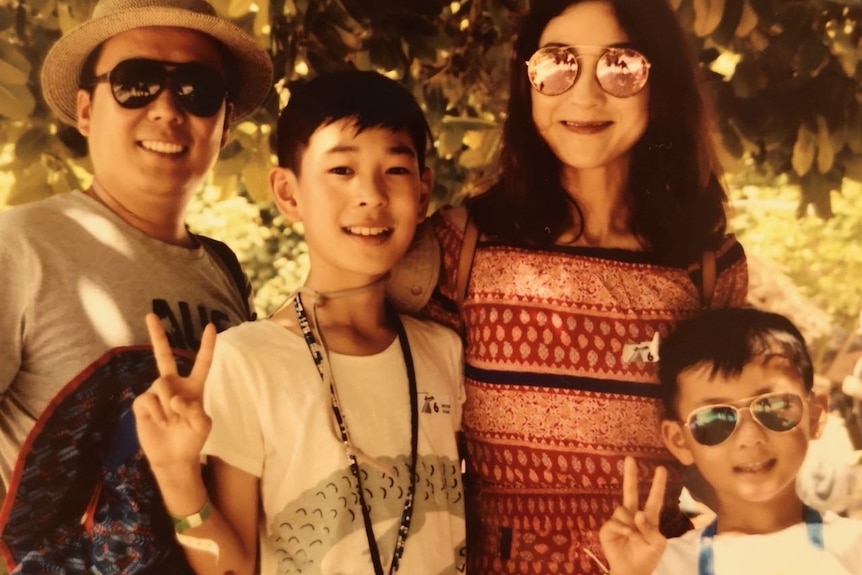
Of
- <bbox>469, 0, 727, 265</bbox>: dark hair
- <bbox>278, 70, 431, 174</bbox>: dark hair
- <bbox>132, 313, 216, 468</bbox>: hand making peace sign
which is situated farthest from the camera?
<bbox>469, 0, 727, 265</bbox>: dark hair

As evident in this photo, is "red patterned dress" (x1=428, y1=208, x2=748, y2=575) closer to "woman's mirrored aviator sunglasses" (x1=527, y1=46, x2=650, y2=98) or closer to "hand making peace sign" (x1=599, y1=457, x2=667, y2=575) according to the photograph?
"hand making peace sign" (x1=599, y1=457, x2=667, y2=575)

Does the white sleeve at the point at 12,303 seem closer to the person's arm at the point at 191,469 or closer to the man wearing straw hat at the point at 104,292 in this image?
the man wearing straw hat at the point at 104,292

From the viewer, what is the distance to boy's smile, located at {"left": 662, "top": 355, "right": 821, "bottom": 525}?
1206 mm

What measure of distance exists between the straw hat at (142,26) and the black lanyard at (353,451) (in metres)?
0.34

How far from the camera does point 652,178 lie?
4.18ft

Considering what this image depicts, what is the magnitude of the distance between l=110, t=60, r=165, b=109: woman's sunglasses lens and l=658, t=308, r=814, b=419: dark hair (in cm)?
80

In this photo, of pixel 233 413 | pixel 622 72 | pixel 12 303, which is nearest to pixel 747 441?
pixel 622 72

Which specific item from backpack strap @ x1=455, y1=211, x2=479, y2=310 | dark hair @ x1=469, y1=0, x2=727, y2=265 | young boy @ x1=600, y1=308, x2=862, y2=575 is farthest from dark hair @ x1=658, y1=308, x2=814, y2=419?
backpack strap @ x1=455, y1=211, x2=479, y2=310

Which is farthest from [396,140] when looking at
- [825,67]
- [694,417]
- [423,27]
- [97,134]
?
[825,67]

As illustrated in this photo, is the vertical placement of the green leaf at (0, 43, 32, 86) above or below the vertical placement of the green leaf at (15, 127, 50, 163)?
above

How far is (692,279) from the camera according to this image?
4.17 ft

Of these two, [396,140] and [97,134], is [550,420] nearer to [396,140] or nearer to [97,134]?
[396,140]

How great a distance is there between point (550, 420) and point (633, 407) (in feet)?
0.40

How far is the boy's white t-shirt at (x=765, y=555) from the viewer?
1232 mm
